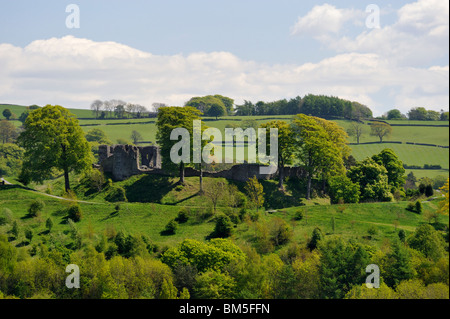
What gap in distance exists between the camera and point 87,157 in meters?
65.0

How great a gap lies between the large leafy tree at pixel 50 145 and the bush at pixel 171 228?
730 inches

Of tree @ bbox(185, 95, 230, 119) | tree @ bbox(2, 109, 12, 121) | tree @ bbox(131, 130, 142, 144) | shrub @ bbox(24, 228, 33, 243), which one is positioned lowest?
shrub @ bbox(24, 228, 33, 243)

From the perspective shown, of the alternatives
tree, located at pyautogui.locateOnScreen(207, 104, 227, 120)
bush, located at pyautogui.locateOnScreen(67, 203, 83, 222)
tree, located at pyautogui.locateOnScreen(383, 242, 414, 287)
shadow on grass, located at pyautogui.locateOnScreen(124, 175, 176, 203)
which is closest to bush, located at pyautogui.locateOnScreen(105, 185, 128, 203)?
shadow on grass, located at pyautogui.locateOnScreen(124, 175, 176, 203)

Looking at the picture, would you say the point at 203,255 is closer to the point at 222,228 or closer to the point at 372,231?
the point at 222,228

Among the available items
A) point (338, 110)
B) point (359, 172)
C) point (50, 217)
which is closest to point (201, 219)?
point (50, 217)

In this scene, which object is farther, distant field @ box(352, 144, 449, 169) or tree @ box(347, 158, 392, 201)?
distant field @ box(352, 144, 449, 169)

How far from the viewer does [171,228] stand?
2053 inches

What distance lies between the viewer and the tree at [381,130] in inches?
5394

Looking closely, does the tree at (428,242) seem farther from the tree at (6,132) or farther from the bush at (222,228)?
the tree at (6,132)

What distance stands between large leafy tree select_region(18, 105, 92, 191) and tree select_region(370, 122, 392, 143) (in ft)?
313

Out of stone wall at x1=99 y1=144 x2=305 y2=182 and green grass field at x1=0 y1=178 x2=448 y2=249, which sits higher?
stone wall at x1=99 y1=144 x2=305 y2=182

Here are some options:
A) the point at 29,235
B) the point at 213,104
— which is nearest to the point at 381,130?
the point at 213,104

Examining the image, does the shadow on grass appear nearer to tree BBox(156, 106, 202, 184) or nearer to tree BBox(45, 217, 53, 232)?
tree BBox(156, 106, 202, 184)

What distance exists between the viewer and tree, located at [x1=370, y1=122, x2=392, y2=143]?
449ft
